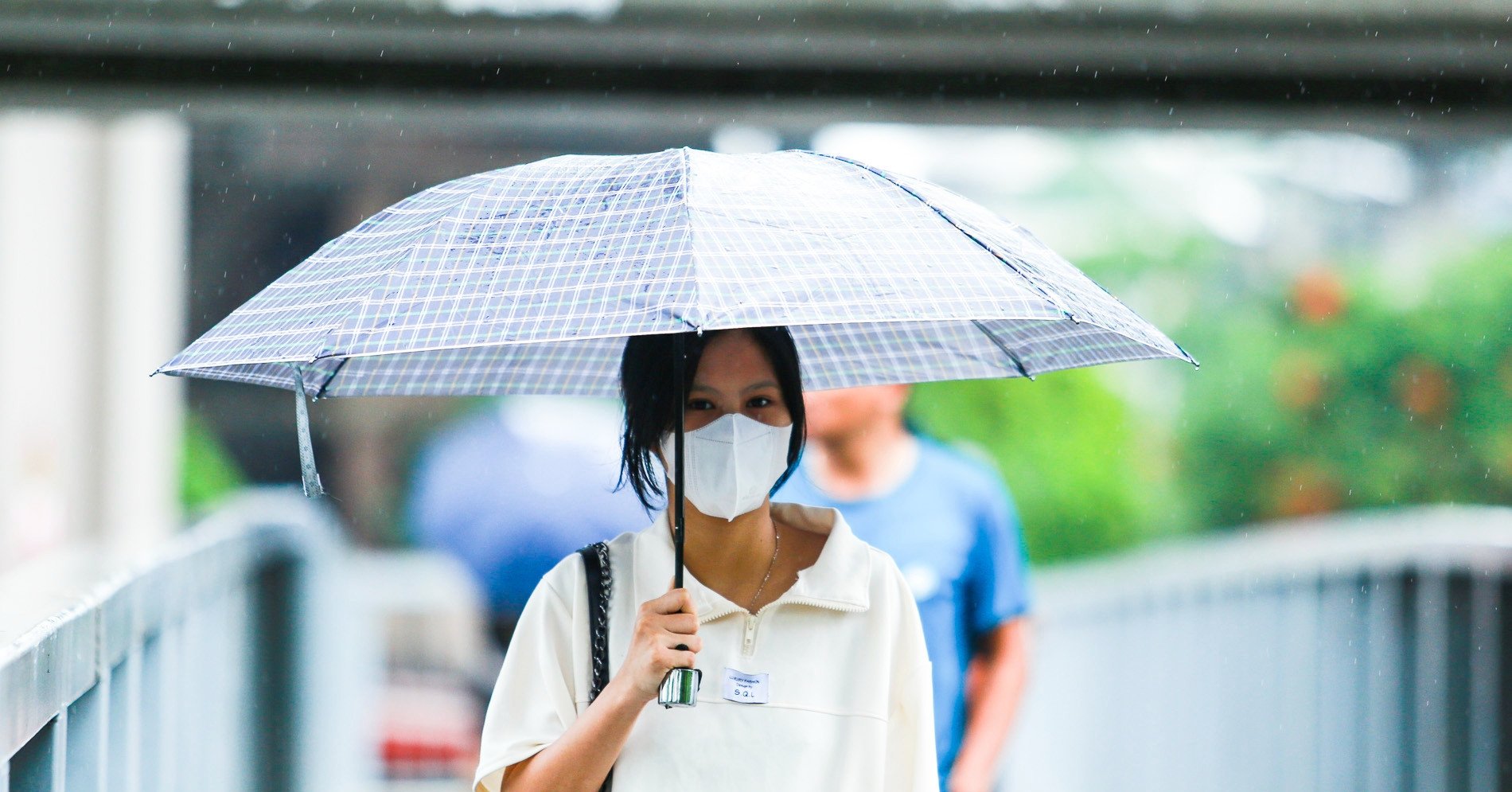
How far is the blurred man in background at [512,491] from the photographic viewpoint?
37.7 ft

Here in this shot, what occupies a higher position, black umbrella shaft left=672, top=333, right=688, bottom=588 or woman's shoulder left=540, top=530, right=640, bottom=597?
black umbrella shaft left=672, top=333, right=688, bottom=588

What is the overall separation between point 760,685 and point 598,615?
237 mm

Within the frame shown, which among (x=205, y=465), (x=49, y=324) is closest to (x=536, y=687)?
(x=49, y=324)

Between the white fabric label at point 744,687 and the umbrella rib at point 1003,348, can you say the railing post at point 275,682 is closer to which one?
the umbrella rib at point 1003,348

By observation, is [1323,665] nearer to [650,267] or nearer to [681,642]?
[681,642]

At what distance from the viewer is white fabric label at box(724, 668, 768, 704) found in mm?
2158

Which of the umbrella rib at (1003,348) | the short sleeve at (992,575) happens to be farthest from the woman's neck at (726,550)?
the short sleeve at (992,575)

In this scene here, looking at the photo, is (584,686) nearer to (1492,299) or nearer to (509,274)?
(509,274)

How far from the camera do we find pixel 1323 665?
5.58 metres

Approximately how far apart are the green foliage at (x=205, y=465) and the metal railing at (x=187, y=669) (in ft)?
25.2

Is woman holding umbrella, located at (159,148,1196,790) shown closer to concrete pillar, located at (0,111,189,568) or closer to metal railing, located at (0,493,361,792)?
metal railing, located at (0,493,361,792)

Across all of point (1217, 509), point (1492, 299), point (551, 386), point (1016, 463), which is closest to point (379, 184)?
point (1016, 463)

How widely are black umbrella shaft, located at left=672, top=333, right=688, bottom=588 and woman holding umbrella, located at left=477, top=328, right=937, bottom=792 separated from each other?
17mm

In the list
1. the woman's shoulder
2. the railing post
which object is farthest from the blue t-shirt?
the railing post
